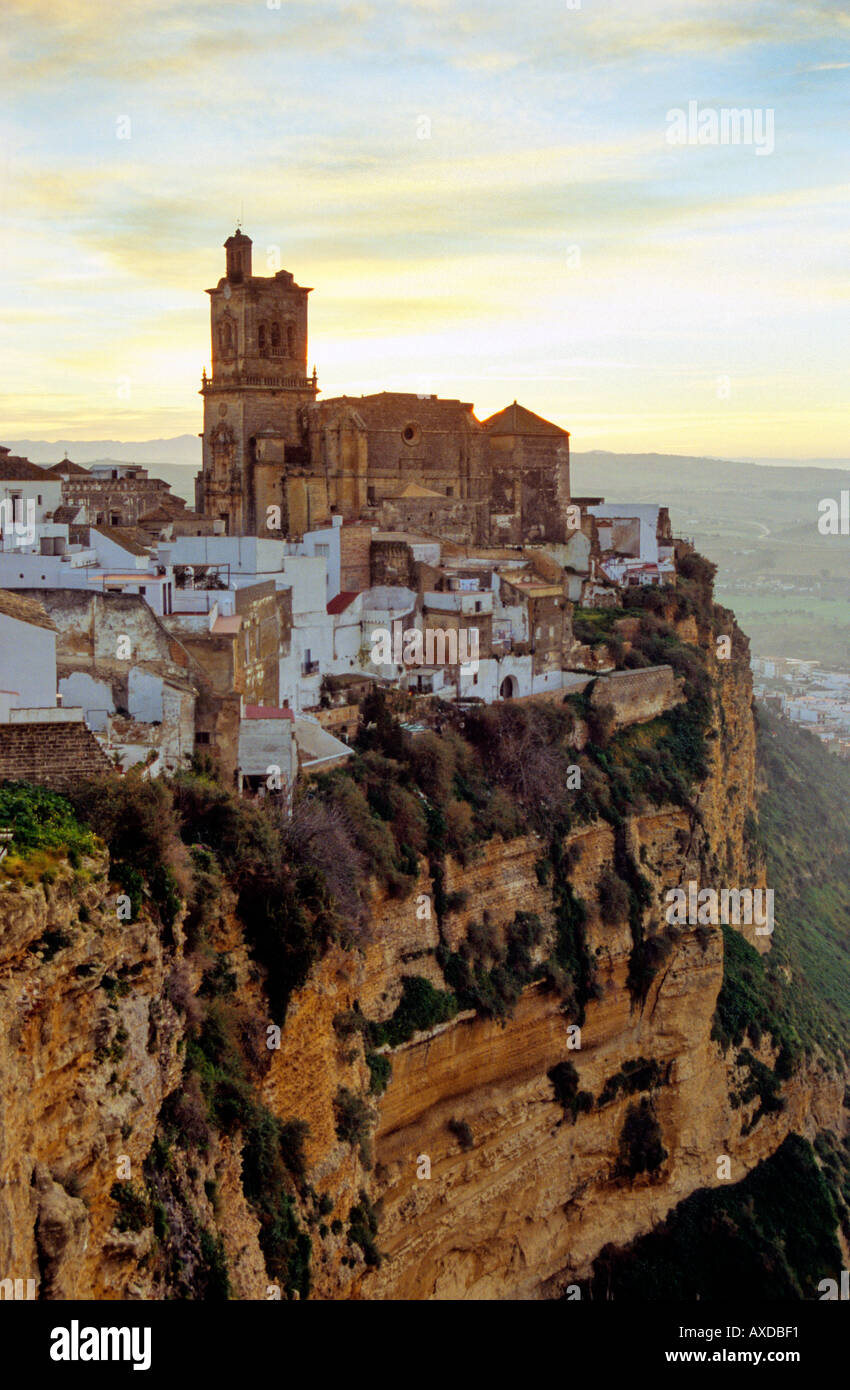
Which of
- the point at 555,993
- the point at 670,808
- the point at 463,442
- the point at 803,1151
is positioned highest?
the point at 463,442

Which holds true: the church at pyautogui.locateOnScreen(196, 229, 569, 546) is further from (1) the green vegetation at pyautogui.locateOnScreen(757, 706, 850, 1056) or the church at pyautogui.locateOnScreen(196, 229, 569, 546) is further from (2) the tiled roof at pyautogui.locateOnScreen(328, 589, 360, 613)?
(1) the green vegetation at pyautogui.locateOnScreen(757, 706, 850, 1056)

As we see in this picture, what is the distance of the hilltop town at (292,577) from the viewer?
1656 cm

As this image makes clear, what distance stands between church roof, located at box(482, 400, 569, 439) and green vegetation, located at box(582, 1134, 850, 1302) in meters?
17.4

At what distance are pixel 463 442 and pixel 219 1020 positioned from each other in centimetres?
2337

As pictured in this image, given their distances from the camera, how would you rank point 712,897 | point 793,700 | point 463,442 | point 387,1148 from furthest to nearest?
point 793,700 → point 463,442 → point 712,897 → point 387,1148

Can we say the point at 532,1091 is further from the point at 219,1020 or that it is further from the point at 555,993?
the point at 219,1020

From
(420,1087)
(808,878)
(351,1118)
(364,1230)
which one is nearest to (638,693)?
(420,1087)

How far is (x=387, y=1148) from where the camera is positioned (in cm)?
1825

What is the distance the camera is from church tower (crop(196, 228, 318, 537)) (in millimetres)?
32562

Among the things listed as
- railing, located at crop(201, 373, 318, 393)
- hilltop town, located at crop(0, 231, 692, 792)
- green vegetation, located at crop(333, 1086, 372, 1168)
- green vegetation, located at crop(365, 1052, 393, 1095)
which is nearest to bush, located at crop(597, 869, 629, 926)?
hilltop town, located at crop(0, 231, 692, 792)

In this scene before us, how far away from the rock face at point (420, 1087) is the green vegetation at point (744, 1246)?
1.00 ft

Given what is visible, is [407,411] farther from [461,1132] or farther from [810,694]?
[810,694]

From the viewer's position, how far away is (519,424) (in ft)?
117

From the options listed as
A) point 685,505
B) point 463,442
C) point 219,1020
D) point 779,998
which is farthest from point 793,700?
point 685,505
